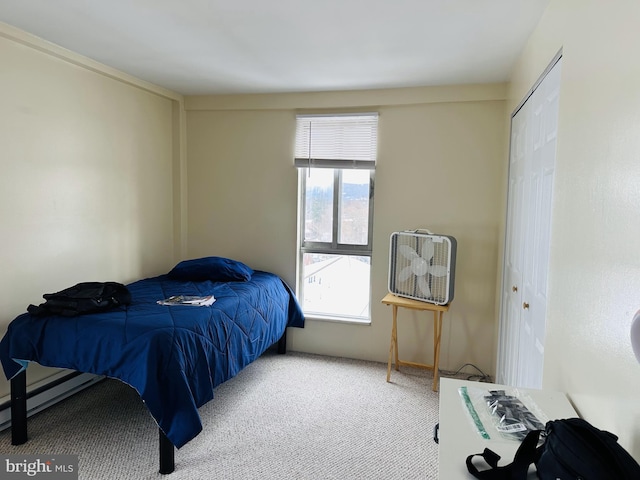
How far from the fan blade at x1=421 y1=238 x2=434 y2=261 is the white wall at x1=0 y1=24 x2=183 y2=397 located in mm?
2432

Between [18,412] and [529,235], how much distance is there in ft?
9.96

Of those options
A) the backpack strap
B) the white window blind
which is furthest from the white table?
the white window blind

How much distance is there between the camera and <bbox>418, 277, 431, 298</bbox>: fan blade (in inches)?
131

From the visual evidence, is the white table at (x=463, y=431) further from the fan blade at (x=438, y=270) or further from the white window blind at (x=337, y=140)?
the white window blind at (x=337, y=140)

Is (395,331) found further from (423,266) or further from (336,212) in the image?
(336,212)

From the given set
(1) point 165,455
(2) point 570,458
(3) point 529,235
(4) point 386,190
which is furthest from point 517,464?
(4) point 386,190

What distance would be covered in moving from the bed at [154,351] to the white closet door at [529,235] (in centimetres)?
173

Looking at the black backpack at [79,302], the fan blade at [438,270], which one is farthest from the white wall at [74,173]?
the fan blade at [438,270]

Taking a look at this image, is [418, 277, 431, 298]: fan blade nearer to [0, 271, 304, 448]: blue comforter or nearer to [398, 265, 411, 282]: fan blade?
[398, 265, 411, 282]: fan blade

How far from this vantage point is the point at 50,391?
113 inches

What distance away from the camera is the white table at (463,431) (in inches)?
43.8

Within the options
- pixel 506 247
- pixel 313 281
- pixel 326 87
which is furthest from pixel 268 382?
pixel 326 87

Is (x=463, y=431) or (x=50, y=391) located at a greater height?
(x=463, y=431)

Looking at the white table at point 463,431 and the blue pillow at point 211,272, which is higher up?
the blue pillow at point 211,272
